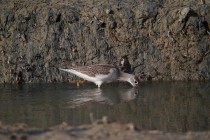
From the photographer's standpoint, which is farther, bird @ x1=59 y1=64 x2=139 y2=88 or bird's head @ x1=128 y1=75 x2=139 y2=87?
bird @ x1=59 y1=64 x2=139 y2=88

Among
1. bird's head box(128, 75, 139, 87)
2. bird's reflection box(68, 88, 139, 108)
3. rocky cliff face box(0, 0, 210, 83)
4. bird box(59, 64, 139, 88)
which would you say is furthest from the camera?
rocky cliff face box(0, 0, 210, 83)

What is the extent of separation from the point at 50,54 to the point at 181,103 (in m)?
5.36

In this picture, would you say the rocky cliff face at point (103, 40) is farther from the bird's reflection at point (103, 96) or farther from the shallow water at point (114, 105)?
the bird's reflection at point (103, 96)

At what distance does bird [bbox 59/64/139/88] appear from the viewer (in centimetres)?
1639

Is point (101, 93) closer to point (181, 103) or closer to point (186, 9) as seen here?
point (181, 103)

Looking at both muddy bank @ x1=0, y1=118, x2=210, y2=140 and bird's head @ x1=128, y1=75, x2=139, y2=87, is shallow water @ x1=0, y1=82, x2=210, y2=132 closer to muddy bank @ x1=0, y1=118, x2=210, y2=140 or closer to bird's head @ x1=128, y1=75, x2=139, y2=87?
bird's head @ x1=128, y1=75, x2=139, y2=87

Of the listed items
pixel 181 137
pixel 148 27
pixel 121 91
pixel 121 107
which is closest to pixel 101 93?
pixel 121 91

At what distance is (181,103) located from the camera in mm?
13820

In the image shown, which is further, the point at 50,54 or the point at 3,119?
the point at 50,54

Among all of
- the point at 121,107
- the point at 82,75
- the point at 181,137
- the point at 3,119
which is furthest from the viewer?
the point at 82,75

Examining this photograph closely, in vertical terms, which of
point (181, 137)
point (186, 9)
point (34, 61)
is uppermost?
point (186, 9)

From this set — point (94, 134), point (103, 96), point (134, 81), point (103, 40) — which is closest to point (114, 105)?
point (103, 96)

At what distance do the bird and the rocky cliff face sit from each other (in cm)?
95

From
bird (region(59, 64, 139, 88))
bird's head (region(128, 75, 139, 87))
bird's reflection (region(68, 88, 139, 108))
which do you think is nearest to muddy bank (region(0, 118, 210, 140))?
bird's reflection (region(68, 88, 139, 108))
